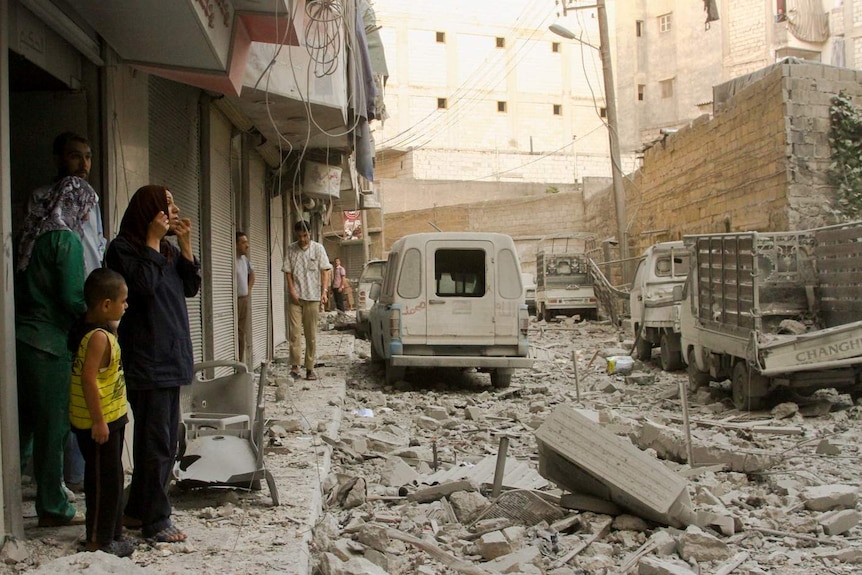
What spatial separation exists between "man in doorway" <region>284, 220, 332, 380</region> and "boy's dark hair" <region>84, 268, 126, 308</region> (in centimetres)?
631

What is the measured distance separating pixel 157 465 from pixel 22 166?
2339 millimetres

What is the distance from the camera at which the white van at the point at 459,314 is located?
33.4ft

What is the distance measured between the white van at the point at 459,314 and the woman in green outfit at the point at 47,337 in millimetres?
6593

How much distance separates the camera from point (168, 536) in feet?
11.7

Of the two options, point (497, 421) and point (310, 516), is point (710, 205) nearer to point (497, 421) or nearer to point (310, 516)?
point (497, 421)

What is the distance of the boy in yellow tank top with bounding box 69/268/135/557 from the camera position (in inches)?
128

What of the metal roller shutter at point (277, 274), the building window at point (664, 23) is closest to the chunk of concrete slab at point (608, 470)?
the metal roller shutter at point (277, 274)

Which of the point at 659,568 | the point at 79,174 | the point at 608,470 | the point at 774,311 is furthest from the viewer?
the point at 774,311

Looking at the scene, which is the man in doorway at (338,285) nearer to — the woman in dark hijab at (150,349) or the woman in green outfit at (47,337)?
the woman in green outfit at (47,337)

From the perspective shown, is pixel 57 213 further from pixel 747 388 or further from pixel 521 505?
pixel 747 388

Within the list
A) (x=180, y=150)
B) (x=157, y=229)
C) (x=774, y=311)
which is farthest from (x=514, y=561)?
(x=774, y=311)

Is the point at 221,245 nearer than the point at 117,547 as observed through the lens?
No

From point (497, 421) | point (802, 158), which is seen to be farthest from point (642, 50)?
point (497, 421)

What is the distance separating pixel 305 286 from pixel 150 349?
20.3 ft
